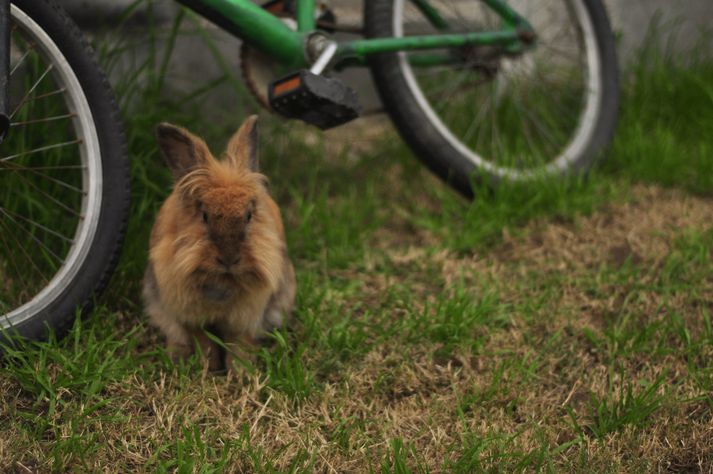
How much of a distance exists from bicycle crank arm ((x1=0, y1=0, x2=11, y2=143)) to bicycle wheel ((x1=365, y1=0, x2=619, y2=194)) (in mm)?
1513

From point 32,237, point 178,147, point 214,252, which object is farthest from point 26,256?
point 214,252

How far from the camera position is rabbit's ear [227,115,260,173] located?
242 cm

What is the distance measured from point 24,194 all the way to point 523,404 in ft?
5.91

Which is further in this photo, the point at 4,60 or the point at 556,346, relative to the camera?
the point at 556,346

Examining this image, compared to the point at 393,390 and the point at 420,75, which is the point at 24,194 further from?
the point at 420,75

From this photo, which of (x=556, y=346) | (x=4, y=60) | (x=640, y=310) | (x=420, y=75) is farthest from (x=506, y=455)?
(x=420, y=75)

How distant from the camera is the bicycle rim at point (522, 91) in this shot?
3.73m

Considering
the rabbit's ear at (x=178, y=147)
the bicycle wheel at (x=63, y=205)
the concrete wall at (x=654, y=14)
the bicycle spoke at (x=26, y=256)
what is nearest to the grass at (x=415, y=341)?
the bicycle wheel at (x=63, y=205)

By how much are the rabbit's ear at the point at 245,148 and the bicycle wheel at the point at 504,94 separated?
995 mm

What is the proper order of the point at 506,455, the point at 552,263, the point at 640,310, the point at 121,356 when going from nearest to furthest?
the point at 506,455 → the point at 121,356 → the point at 640,310 → the point at 552,263

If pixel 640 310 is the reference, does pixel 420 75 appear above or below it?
above

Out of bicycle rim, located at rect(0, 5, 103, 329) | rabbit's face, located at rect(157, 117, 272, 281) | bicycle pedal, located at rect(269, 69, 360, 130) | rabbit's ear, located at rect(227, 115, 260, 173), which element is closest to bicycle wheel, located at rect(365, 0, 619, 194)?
bicycle pedal, located at rect(269, 69, 360, 130)

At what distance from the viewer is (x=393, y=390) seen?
2494 millimetres

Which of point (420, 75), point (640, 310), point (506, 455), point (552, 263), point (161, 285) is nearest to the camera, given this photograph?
point (506, 455)
